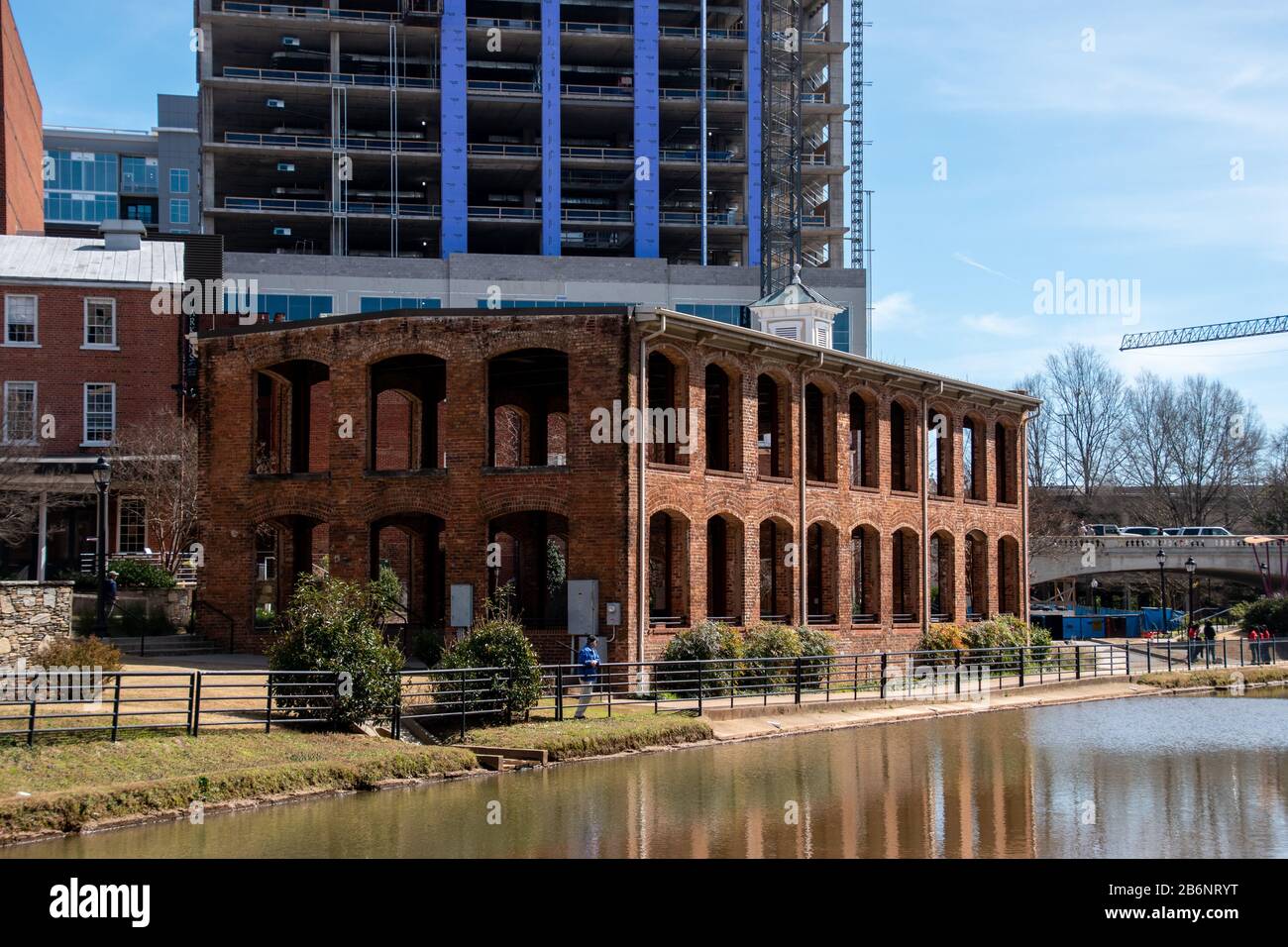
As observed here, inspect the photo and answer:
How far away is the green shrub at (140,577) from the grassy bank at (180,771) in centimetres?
1782

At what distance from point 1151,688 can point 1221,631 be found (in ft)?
93.2

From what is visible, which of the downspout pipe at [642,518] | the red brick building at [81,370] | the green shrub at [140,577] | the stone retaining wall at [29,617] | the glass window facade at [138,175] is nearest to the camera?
the stone retaining wall at [29,617]

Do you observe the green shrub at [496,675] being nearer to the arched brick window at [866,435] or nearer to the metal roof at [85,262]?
the arched brick window at [866,435]

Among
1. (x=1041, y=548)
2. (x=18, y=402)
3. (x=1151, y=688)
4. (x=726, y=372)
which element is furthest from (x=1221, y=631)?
(x=18, y=402)

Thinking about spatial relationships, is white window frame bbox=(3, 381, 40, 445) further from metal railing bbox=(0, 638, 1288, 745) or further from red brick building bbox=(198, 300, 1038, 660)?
metal railing bbox=(0, 638, 1288, 745)

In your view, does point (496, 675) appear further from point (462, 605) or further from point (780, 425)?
point (780, 425)

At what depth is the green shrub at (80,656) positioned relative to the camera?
2072 cm

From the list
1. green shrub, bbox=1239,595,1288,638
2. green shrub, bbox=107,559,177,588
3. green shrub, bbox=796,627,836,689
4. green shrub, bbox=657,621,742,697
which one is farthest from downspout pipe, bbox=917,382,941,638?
green shrub, bbox=1239,595,1288,638

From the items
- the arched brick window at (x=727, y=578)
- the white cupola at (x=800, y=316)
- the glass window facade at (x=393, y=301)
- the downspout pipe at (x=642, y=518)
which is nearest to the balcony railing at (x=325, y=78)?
the glass window facade at (x=393, y=301)

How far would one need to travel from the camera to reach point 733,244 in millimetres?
91875

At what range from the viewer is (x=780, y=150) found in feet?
284

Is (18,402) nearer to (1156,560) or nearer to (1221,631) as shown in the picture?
(1221,631)

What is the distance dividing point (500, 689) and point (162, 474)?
23.8 metres

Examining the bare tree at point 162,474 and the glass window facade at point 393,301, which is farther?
the glass window facade at point 393,301
